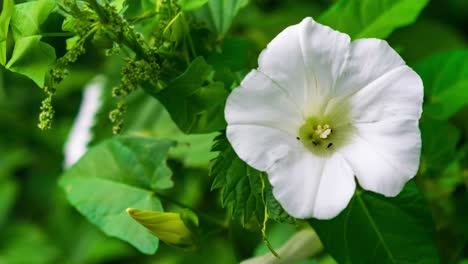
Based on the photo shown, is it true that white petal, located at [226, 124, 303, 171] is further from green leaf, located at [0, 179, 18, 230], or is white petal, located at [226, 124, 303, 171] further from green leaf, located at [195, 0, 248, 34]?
green leaf, located at [0, 179, 18, 230]

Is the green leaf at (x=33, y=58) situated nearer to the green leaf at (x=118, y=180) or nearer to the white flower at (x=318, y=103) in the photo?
the white flower at (x=318, y=103)

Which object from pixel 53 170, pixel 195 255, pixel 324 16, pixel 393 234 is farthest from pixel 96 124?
pixel 393 234

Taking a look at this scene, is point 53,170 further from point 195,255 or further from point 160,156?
point 160,156

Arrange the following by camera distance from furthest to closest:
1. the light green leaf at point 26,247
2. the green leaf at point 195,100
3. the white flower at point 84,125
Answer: the light green leaf at point 26,247 → the white flower at point 84,125 → the green leaf at point 195,100

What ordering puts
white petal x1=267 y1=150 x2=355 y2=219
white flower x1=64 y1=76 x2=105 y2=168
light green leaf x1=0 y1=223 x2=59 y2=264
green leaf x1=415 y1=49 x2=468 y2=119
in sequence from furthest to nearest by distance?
light green leaf x1=0 y1=223 x2=59 y2=264
white flower x1=64 y1=76 x2=105 y2=168
green leaf x1=415 y1=49 x2=468 y2=119
white petal x1=267 y1=150 x2=355 y2=219

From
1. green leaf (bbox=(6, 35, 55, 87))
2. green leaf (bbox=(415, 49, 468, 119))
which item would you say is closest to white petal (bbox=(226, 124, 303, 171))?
green leaf (bbox=(6, 35, 55, 87))

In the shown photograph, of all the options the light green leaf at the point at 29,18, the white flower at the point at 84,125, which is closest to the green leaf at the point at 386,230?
the light green leaf at the point at 29,18

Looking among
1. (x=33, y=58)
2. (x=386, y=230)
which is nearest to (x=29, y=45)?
(x=33, y=58)

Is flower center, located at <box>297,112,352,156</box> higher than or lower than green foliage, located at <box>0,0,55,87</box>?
lower
